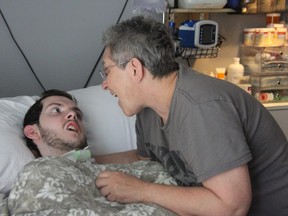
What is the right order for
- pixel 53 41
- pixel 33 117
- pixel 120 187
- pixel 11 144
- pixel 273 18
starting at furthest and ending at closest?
pixel 273 18
pixel 53 41
pixel 33 117
pixel 11 144
pixel 120 187

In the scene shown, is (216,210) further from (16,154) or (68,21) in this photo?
(68,21)

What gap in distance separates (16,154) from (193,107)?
2.44ft

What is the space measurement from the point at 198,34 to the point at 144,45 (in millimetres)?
1029

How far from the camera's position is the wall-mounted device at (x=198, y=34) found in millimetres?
2189

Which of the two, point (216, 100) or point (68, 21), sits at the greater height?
point (68, 21)

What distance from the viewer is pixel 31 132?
1607 millimetres

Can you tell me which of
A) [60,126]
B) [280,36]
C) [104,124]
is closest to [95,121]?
[104,124]

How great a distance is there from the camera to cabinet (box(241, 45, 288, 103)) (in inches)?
97.3

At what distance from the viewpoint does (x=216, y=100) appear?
3.67 feet

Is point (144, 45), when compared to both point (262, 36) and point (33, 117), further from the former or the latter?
point (262, 36)

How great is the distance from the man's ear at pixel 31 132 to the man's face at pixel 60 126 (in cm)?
2

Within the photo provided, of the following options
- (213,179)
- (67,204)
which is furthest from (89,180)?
(213,179)

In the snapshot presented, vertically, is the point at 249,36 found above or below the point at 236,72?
above

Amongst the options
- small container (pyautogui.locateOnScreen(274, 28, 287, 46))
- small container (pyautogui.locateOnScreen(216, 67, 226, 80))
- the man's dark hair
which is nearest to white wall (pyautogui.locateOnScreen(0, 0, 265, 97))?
the man's dark hair
